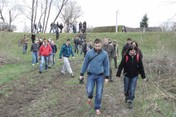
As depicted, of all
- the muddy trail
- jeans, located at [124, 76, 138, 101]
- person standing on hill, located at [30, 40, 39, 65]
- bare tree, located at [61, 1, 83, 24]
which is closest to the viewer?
the muddy trail

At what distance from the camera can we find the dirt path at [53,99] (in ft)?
24.8

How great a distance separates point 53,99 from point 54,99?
1.2 inches

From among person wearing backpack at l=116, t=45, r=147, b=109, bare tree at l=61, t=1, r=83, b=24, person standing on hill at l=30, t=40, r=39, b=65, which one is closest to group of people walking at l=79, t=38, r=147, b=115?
person wearing backpack at l=116, t=45, r=147, b=109

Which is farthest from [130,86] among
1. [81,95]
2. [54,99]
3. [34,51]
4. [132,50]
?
[34,51]

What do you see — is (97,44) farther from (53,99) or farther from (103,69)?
(53,99)

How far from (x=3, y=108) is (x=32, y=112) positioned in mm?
1031

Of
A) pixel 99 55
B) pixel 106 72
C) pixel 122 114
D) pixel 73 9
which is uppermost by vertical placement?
pixel 73 9

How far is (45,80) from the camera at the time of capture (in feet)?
40.2

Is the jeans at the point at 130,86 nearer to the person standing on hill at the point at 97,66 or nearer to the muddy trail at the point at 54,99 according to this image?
the muddy trail at the point at 54,99

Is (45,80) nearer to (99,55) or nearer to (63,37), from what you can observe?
(99,55)

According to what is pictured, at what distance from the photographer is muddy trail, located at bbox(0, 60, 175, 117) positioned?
755 cm

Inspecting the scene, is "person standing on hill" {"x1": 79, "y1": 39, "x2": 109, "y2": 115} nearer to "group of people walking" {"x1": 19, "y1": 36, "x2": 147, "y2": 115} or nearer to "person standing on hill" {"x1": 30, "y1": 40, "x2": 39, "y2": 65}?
"group of people walking" {"x1": 19, "y1": 36, "x2": 147, "y2": 115}

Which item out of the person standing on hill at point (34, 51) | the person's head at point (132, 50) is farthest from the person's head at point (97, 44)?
the person standing on hill at point (34, 51)

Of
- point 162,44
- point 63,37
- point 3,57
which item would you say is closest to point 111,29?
point 63,37
